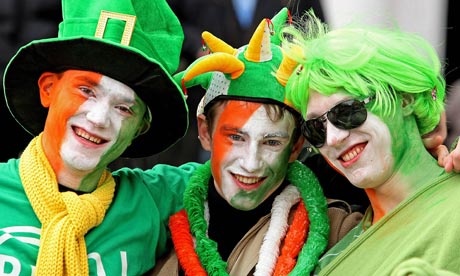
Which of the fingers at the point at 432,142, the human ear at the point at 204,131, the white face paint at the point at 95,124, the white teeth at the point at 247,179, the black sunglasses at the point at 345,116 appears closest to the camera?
the black sunglasses at the point at 345,116

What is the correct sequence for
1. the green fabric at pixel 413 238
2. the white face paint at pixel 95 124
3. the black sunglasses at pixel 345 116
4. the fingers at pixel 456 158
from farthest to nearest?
1. the white face paint at pixel 95 124
2. the black sunglasses at pixel 345 116
3. the fingers at pixel 456 158
4. the green fabric at pixel 413 238

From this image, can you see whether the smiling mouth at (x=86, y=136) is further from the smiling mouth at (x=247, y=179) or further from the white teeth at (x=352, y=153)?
the white teeth at (x=352, y=153)

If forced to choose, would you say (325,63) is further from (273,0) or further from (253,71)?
(273,0)

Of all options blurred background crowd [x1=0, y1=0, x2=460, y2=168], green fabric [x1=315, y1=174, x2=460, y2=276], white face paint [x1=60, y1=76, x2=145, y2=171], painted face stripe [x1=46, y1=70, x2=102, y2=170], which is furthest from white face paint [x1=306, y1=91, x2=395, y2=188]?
blurred background crowd [x1=0, y1=0, x2=460, y2=168]

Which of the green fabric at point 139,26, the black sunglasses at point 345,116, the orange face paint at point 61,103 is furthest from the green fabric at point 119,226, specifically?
the black sunglasses at point 345,116

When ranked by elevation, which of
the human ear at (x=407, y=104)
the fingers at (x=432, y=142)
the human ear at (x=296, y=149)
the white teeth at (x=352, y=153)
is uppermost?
the human ear at (x=407, y=104)

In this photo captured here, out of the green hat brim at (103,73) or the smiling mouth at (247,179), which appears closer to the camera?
the green hat brim at (103,73)

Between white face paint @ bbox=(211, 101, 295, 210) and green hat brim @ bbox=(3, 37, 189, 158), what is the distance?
0.19 meters

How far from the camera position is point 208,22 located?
431 centimetres

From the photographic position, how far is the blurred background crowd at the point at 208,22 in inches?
165

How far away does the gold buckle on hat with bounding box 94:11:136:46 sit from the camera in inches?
121

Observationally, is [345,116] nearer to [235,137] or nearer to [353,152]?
[353,152]

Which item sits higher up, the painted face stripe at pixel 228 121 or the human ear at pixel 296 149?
the painted face stripe at pixel 228 121

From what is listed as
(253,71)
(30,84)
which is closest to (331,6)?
(253,71)
